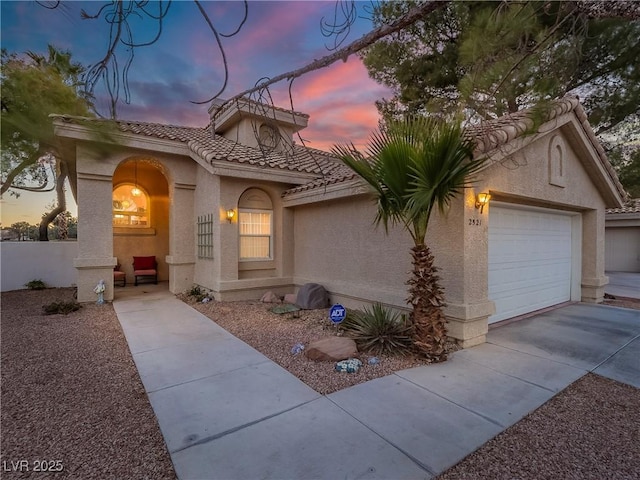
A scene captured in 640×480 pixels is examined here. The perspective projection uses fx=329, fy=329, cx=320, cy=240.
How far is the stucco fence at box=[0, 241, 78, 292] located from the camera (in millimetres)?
12125

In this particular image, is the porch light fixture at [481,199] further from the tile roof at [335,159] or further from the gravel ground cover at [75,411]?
the gravel ground cover at [75,411]

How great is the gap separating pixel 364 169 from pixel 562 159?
6.50m

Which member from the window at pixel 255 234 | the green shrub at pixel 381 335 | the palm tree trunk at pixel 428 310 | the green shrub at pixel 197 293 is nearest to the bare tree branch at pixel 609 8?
the palm tree trunk at pixel 428 310

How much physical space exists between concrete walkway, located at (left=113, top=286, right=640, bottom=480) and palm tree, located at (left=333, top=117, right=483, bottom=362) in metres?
0.77

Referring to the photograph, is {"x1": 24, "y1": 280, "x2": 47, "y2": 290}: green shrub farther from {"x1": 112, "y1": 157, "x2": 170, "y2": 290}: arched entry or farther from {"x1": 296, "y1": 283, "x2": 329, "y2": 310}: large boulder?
{"x1": 296, "y1": 283, "x2": 329, "y2": 310}: large boulder

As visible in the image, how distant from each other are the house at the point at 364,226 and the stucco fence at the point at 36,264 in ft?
11.1

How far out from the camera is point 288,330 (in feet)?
23.4

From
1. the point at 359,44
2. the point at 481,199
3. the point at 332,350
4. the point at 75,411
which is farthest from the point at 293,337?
the point at 359,44

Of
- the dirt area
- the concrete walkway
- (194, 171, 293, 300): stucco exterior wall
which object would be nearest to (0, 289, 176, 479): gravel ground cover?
the concrete walkway

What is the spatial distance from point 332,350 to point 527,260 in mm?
5931

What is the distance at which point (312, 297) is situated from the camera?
9.27 metres

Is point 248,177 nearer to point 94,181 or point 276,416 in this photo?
point 94,181

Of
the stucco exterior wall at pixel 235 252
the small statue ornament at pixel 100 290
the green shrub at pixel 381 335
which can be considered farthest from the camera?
the stucco exterior wall at pixel 235 252

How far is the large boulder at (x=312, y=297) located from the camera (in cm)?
920
